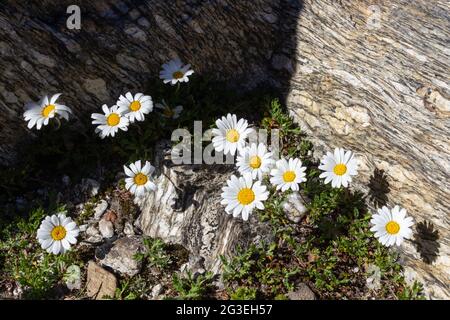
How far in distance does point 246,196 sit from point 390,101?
2.03 m

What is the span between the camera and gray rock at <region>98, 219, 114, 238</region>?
6496 mm

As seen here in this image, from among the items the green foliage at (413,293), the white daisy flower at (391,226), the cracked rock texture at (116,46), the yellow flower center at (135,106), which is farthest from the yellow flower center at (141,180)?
the green foliage at (413,293)

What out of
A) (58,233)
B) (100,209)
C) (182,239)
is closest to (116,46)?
(100,209)

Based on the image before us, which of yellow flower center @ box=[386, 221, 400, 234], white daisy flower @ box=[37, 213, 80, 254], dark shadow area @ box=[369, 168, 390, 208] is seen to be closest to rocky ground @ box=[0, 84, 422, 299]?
dark shadow area @ box=[369, 168, 390, 208]

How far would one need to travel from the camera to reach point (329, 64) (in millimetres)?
6965

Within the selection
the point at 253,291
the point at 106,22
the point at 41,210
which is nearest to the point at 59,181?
the point at 41,210

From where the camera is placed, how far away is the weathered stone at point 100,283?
6.04 m

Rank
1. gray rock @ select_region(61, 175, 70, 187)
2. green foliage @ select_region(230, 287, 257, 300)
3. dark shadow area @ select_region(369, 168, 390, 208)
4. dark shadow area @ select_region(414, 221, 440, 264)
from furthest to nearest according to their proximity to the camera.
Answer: gray rock @ select_region(61, 175, 70, 187) < dark shadow area @ select_region(369, 168, 390, 208) < dark shadow area @ select_region(414, 221, 440, 264) < green foliage @ select_region(230, 287, 257, 300)

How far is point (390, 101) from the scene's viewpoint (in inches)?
254

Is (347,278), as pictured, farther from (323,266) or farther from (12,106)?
(12,106)

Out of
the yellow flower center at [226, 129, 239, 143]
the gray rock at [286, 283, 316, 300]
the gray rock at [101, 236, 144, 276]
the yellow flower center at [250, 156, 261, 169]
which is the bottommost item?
the gray rock at [286, 283, 316, 300]

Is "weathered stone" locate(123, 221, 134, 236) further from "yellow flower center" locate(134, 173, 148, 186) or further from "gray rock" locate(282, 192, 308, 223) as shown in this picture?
"gray rock" locate(282, 192, 308, 223)

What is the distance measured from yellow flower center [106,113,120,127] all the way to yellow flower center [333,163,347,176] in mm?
2512
